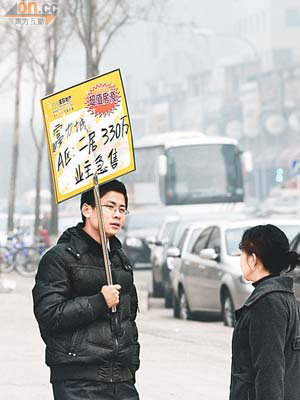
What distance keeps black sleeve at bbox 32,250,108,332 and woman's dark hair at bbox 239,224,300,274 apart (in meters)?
0.84

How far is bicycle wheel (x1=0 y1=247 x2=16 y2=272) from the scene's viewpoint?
1383 inches

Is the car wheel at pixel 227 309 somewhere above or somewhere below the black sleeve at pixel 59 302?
below

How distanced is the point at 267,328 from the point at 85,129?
5.29 ft


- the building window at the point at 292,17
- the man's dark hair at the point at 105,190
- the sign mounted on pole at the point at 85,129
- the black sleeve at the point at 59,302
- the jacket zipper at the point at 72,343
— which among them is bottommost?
the jacket zipper at the point at 72,343

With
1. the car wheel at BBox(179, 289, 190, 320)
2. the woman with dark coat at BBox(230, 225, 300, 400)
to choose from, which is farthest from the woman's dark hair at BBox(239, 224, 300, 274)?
the car wheel at BBox(179, 289, 190, 320)

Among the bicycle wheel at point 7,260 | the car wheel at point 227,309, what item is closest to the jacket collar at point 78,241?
the car wheel at point 227,309

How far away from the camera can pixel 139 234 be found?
1428 inches

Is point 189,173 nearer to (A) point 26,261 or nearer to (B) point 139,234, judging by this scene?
(B) point 139,234

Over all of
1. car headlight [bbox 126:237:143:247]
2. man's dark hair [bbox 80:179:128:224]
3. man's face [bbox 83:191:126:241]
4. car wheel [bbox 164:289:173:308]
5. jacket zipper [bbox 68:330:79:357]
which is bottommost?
car wheel [bbox 164:289:173:308]

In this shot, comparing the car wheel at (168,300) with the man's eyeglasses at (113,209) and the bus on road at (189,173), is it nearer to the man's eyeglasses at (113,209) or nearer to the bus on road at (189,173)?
the man's eyeglasses at (113,209)

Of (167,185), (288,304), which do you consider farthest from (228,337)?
(167,185)

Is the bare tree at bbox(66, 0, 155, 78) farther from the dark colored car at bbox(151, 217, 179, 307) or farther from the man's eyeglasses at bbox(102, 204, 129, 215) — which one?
the man's eyeglasses at bbox(102, 204, 129, 215)

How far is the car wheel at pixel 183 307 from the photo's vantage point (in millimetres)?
20109

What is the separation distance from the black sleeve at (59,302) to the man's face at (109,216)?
216 mm
